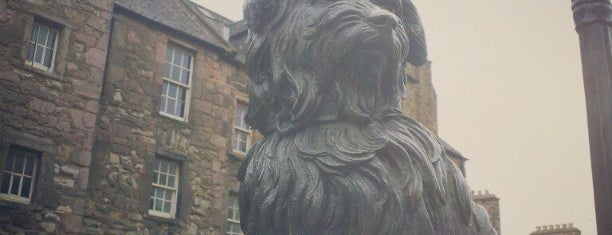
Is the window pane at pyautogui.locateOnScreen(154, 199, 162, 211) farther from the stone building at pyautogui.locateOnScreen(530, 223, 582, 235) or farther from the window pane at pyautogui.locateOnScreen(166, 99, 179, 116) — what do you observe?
the stone building at pyautogui.locateOnScreen(530, 223, 582, 235)

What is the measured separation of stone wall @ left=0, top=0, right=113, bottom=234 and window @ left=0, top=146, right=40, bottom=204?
0.13 meters

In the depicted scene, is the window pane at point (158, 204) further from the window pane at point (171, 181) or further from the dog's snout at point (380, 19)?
the dog's snout at point (380, 19)

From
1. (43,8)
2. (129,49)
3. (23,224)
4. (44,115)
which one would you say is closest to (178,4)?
(129,49)

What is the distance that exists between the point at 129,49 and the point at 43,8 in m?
2.52

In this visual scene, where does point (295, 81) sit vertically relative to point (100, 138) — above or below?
below

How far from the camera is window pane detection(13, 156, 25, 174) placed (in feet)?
43.8

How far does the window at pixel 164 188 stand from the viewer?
16.2m

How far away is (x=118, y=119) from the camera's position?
15.5 meters

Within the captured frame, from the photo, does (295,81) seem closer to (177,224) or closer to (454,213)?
(454,213)

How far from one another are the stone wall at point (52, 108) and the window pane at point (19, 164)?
0.32m

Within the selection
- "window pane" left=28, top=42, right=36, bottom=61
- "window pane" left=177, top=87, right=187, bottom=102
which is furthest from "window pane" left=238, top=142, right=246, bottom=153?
"window pane" left=28, top=42, right=36, bottom=61

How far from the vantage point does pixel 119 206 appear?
15.0 meters

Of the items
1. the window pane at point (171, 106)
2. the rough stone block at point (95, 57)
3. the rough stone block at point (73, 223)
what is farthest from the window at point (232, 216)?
the rough stone block at point (95, 57)

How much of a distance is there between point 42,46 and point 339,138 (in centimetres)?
1270
